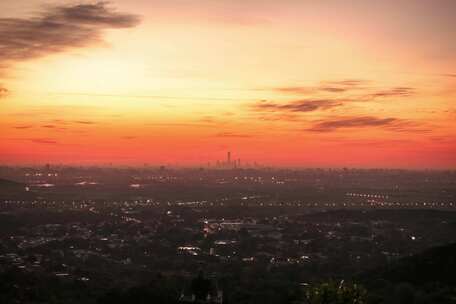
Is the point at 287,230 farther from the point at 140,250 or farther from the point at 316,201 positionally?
the point at 316,201

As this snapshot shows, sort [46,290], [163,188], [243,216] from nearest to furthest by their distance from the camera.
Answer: [46,290], [243,216], [163,188]

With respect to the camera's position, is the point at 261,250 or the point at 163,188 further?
the point at 163,188

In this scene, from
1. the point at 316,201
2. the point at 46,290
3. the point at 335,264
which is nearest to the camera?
the point at 46,290

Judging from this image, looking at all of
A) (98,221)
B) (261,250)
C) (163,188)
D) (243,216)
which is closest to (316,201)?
(243,216)

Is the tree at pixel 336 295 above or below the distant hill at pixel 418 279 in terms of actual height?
above

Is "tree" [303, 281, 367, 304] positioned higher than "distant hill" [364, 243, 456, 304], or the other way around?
"tree" [303, 281, 367, 304]

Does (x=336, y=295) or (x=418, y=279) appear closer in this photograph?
(x=336, y=295)

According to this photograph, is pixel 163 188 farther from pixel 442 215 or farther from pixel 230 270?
pixel 230 270

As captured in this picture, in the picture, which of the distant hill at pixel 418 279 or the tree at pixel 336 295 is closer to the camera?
the tree at pixel 336 295

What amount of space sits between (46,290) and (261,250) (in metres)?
36.9

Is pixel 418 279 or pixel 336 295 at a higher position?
pixel 336 295

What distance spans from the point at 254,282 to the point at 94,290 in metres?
12.9

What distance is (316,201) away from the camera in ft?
515

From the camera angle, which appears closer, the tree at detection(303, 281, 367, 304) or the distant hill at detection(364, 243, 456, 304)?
the tree at detection(303, 281, 367, 304)
